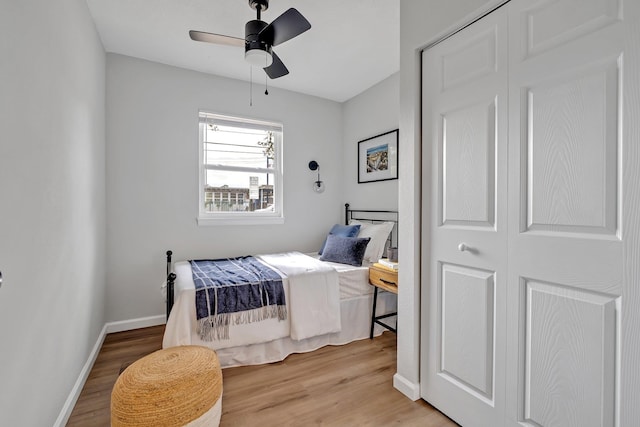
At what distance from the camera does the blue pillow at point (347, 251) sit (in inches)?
122

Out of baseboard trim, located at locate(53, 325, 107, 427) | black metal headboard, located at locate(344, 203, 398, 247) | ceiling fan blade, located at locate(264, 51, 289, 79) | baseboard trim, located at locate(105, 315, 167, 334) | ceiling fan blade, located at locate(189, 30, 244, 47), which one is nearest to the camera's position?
baseboard trim, located at locate(53, 325, 107, 427)

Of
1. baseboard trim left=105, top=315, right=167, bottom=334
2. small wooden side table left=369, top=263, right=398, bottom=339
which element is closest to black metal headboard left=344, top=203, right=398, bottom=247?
small wooden side table left=369, top=263, right=398, bottom=339

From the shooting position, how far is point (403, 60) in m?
2.01

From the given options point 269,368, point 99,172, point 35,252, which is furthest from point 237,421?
point 99,172

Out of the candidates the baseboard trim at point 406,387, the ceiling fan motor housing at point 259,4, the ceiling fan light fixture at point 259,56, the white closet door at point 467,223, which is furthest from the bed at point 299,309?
the ceiling fan motor housing at point 259,4

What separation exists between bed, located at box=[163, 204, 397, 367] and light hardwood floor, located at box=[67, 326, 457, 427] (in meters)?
0.14

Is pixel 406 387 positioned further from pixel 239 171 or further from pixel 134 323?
pixel 239 171

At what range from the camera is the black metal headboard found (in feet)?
11.2

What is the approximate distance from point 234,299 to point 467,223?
1735mm

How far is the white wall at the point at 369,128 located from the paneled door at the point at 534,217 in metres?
1.58

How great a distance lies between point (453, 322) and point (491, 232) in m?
0.58

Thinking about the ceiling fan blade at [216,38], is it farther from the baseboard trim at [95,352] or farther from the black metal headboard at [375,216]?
the baseboard trim at [95,352]

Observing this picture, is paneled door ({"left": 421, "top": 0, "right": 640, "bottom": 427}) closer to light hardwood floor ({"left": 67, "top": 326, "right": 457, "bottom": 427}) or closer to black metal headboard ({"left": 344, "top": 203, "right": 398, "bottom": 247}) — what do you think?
light hardwood floor ({"left": 67, "top": 326, "right": 457, "bottom": 427})

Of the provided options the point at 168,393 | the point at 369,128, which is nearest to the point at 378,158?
the point at 369,128
